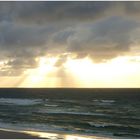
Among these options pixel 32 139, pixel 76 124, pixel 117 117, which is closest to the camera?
pixel 32 139

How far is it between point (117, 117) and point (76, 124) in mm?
7304

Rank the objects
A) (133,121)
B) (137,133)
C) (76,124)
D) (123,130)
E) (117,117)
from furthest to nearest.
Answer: (117,117) → (133,121) → (76,124) → (123,130) → (137,133)

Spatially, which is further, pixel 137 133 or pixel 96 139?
pixel 137 133

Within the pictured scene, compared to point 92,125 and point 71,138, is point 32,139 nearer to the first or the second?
point 71,138

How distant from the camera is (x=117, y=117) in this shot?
30.9m

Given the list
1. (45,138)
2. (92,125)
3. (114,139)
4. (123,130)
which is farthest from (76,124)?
(45,138)

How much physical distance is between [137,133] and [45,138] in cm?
720

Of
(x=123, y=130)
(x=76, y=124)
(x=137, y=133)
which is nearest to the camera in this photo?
(x=137, y=133)

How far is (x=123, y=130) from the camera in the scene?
74.6 ft

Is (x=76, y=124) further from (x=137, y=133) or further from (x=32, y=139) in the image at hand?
(x=32, y=139)

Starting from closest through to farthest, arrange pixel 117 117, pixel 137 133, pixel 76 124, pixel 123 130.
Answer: pixel 137 133 → pixel 123 130 → pixel 76 124 → pixel 117 117

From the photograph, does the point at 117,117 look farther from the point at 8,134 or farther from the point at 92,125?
the point at 8,134

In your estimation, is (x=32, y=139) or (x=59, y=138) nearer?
(x=32, y=139)

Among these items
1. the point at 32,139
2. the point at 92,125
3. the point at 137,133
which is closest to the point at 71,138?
the point at 32,139
